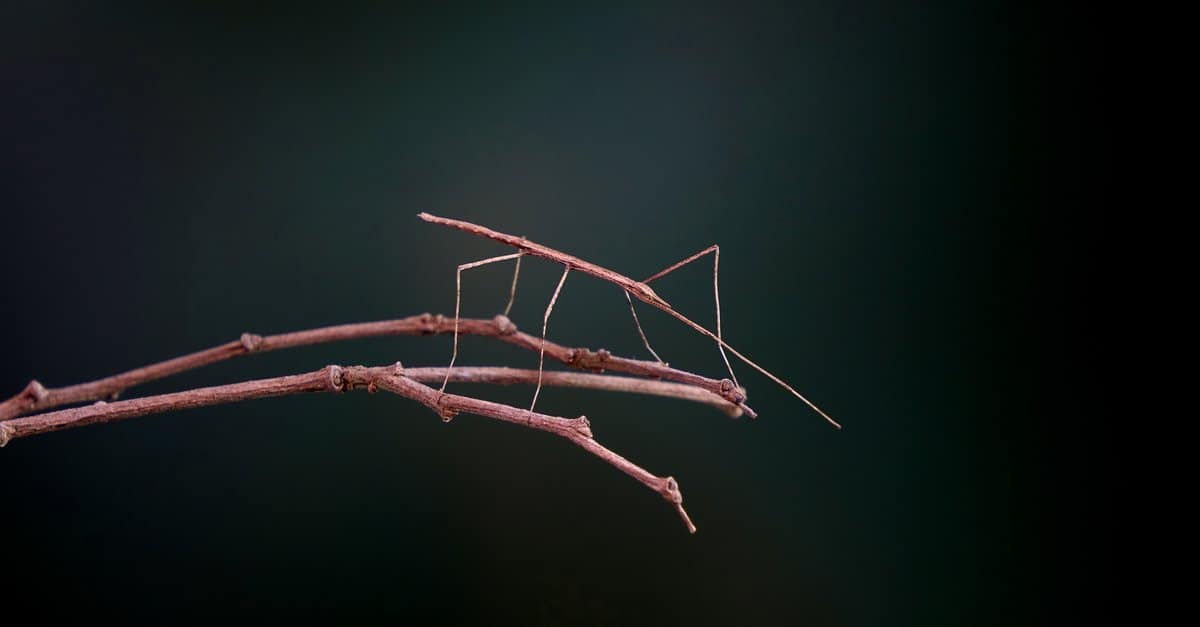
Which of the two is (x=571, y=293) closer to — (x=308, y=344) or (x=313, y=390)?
(x=308, y=344)

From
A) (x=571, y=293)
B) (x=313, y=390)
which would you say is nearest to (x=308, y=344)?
(x=313, y=390)

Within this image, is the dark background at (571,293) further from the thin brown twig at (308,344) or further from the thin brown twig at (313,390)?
the thin brown twig at (313,390)

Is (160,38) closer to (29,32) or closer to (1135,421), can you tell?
(29,32)

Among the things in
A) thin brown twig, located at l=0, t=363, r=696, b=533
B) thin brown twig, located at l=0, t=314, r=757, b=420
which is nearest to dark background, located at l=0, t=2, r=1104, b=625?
thin brown twig, located at l=0, t=314, r=757, b=420

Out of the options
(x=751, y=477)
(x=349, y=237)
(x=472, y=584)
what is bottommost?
(x=472, y=584)

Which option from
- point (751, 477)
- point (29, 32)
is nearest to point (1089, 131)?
point (751, 477)

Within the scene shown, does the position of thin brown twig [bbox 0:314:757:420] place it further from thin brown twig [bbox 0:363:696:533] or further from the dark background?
the dark background
